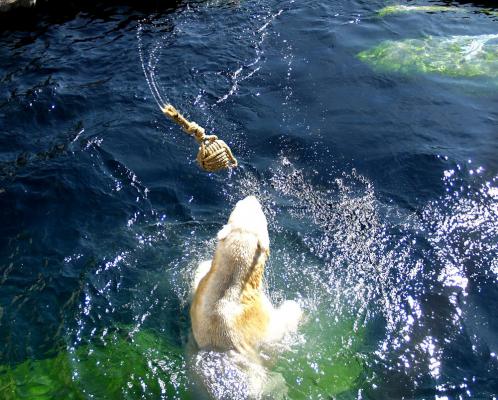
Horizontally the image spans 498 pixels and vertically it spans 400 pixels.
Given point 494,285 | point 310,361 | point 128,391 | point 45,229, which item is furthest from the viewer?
point 45,229

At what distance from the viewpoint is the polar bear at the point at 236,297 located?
6.46m

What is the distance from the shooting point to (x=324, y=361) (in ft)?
23.0

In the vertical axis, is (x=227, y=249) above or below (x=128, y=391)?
above

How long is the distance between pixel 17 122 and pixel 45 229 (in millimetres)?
3075

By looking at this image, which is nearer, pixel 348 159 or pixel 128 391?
pixel 128 391

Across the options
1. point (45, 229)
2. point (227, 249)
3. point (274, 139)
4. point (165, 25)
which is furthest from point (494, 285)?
point (165, 25)

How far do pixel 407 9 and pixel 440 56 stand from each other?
3029 millimetres

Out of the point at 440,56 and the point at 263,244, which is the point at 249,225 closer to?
the point at 263,244

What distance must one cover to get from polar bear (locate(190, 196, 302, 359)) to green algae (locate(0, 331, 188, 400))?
546 mm

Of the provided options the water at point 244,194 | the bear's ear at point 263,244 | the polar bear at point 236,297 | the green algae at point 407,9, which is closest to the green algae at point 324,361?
the water at point 244,194

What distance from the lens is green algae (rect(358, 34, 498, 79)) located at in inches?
513

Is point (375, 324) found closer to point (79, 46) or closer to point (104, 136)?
point (104, 136)

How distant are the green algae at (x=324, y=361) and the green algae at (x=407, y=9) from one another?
10.8 m

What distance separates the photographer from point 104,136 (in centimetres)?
1042
